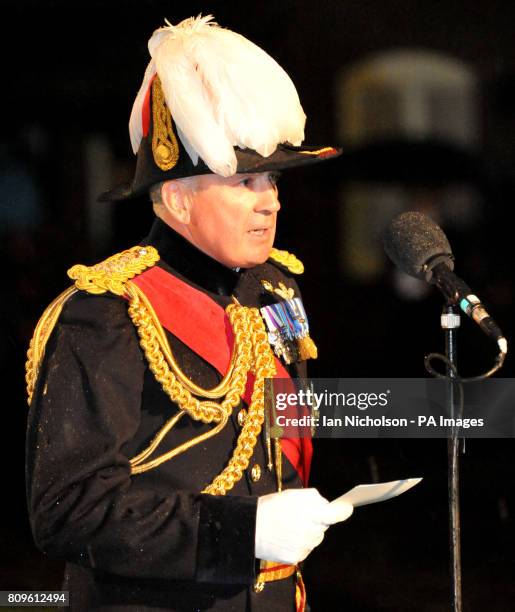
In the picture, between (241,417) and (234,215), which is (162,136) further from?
(241,417)

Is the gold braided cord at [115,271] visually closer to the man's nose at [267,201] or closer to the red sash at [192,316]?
the red sash at [192,316]

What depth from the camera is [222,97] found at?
1642 mm

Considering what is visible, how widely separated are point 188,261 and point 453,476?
0.54 m

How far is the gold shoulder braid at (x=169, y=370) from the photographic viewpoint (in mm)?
1646

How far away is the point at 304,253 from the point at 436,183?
443 millimetres

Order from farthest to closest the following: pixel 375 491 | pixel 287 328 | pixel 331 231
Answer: pixel 331 231 → pixel 287 328 → pixel 375 491

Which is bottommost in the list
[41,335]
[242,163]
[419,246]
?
[41,335]

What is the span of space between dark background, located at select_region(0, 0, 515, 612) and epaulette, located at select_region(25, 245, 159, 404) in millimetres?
1417

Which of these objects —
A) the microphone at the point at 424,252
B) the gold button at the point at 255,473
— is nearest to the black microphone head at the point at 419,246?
the microphone at the point at 424,252

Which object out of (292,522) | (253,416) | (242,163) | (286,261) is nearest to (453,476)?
(292,522)

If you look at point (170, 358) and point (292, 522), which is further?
point (170, 358)

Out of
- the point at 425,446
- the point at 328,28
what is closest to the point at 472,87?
the point at 328,28

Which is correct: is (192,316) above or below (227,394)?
above

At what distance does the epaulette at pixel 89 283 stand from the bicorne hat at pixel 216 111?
13cm
